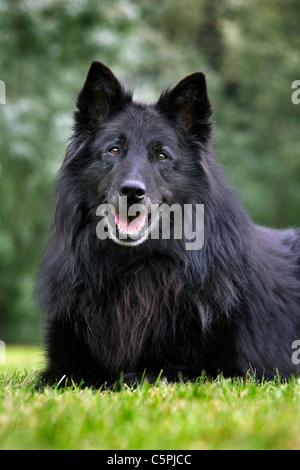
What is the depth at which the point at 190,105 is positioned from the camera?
4.28 m

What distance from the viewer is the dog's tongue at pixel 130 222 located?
391 cm

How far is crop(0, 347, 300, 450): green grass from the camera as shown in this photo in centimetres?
213

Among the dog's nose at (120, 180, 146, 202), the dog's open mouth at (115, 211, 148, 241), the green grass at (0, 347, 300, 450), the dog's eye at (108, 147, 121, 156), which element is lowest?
the green grass at (0, 347, 300, 450)

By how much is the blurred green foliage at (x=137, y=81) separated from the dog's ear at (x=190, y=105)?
10.0 meters

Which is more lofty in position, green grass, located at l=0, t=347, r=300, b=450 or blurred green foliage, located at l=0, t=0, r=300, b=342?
blurred green foliage, located at l=0, t=0, r=300, b=342

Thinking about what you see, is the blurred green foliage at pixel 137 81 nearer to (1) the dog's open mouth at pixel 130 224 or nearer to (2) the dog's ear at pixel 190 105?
(2) the dog's ear at pixel 190 105

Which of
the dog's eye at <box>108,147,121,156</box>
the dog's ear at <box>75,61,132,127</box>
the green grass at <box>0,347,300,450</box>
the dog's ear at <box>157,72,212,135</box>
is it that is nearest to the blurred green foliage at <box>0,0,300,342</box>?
the dog's ear at <box>75,61,132,127</box>

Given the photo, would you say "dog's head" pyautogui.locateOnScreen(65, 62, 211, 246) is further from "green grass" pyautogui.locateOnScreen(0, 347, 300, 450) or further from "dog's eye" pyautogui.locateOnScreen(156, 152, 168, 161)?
"green grass" pyautogui.locateOnScreen(0, 347, 300, 450)

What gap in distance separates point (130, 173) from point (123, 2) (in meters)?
14.6

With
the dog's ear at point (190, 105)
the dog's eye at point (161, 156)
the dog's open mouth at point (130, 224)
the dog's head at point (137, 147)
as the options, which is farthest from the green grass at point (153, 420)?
the dog's ear at point (190, 105)

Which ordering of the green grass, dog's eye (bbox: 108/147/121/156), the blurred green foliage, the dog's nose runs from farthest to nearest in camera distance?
1. the blurred green foliage
2. dog's eye (bbox: 108/147/121/156)
3. the dog's nose
4. the green grass

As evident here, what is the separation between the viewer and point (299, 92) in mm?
16578

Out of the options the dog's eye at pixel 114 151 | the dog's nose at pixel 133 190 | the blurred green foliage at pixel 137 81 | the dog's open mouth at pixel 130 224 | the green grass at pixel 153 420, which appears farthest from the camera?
the blurred green foliage at pixel 137 81
